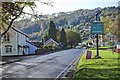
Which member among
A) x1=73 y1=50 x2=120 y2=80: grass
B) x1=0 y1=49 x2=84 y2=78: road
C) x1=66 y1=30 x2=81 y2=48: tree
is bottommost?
x1=0 y1=49 x2=84 y2=78: road

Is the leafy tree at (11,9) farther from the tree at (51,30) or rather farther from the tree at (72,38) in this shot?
the tree at (72,38)

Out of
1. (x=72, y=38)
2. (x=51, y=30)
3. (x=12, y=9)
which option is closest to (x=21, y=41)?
(x=51, y=30)

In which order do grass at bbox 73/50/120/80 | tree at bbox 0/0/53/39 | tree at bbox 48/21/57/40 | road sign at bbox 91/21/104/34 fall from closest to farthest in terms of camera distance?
grass at bbox 73/50/120/80 < tree at bbox 0/0/53/39 < road sign at bbox 91/21/104/34 < tree at bbox 48/21/57/40

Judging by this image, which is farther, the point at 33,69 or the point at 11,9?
the point at 11,9

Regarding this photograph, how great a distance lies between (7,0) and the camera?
27.7 m

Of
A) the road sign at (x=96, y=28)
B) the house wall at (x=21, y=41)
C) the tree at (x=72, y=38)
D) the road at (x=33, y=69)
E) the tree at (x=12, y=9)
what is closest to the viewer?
the road at (x=33, y=69)

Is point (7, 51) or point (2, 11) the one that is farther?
point (7, 51)

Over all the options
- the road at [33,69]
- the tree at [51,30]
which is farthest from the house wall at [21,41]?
the road at [33,69]

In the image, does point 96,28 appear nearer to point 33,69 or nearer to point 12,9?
point 12,9

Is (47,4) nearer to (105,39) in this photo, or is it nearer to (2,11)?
(2,11)

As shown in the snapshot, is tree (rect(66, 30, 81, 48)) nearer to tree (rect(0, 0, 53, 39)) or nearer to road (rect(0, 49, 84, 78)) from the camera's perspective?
road (rect(0, 49, 84, 78))

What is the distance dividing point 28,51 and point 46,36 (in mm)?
30175

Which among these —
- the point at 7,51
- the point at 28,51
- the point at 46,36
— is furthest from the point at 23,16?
the point at 46,36

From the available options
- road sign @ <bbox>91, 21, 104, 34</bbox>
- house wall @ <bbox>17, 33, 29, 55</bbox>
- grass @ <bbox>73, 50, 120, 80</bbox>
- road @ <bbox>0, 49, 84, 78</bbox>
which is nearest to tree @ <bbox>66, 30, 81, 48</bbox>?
house wall @ <bbox>17, 33, 29, 55</bbox>
